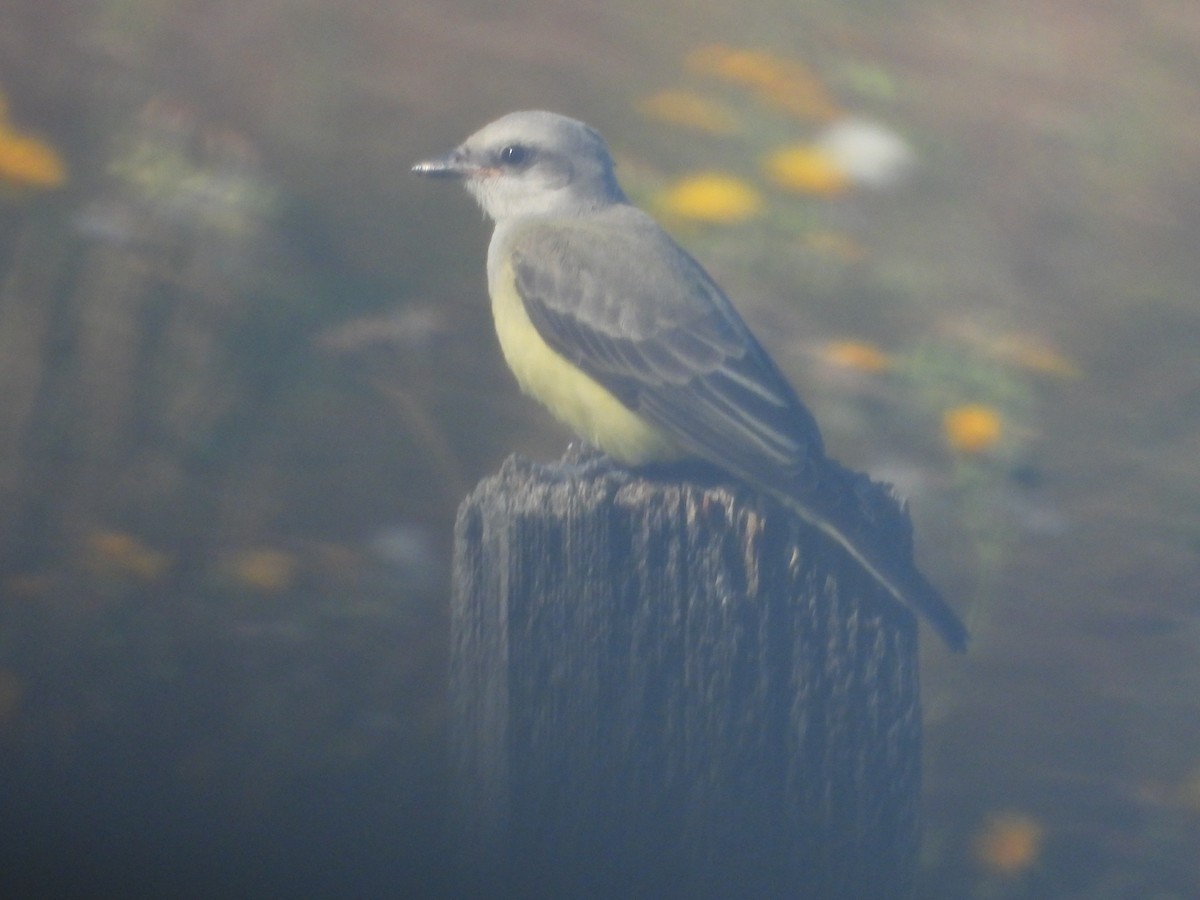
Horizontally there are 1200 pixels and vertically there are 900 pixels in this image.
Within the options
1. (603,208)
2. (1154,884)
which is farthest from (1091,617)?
(603,208)

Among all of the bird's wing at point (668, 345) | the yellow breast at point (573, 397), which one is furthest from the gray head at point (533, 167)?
the yellow breast at point (573, 397)

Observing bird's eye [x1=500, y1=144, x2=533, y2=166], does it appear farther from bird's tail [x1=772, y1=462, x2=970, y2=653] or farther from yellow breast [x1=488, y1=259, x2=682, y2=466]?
bird's tail [x1=772, y1=462, x2=970, y2=653]

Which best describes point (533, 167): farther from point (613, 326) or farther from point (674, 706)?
point (674, 706)

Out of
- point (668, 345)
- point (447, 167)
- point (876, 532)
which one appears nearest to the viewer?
point (876, 532)

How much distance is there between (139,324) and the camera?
3408 millimetres

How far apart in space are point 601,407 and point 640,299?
272 millimetres

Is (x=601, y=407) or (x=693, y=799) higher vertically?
(x=601, y=407)

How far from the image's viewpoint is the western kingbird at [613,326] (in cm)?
296

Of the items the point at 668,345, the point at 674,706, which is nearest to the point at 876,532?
the point at 674,706

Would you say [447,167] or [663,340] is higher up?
[447,167]

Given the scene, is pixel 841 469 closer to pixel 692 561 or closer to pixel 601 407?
pixel 601 407

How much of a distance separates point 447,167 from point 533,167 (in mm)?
214

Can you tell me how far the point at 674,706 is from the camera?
203 cm

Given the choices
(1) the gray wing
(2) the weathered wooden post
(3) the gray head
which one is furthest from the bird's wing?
(2) the weathered wooden post
